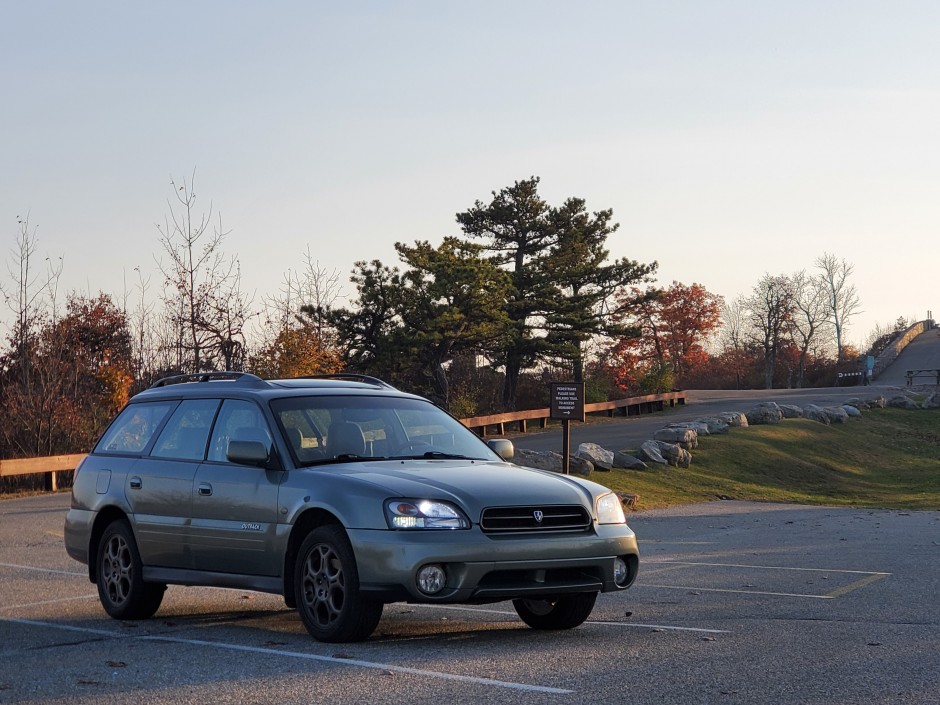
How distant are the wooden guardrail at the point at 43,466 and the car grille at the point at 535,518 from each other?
830 inches

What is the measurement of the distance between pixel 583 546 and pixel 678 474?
74.6ft

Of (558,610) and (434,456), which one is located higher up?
(434,456)

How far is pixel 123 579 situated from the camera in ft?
32.3

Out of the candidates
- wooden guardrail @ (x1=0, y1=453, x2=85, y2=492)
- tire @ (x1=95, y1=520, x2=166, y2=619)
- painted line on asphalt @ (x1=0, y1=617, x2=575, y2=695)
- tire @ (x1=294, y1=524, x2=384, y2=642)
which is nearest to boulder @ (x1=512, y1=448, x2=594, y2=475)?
wooden guardrail @ (x1=0, y1=453, x2=85, y2=492)

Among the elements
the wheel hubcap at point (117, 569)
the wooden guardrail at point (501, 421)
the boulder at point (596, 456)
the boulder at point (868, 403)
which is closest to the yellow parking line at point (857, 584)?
the wheel hubcap at point (117, 569)

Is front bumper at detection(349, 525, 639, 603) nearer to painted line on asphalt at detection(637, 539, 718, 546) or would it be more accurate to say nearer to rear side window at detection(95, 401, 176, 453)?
rear side window at detection(95, 401, 176, 453)

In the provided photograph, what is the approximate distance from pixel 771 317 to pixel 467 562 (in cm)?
9963

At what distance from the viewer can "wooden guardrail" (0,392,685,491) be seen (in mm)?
27048

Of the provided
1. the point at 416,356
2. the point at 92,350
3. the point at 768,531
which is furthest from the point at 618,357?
the point at 768,531

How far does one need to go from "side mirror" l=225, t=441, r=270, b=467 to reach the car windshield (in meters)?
0.21

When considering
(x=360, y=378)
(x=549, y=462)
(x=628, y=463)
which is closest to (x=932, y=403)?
(x=628, y=463)

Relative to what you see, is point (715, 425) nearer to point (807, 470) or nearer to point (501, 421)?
point (807, 470)

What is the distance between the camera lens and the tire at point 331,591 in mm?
7895

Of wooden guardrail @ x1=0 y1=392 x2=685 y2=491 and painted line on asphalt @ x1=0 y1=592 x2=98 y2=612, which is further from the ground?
wooden guardrail @ x1=0 y1=392 x2=685 y2=491
